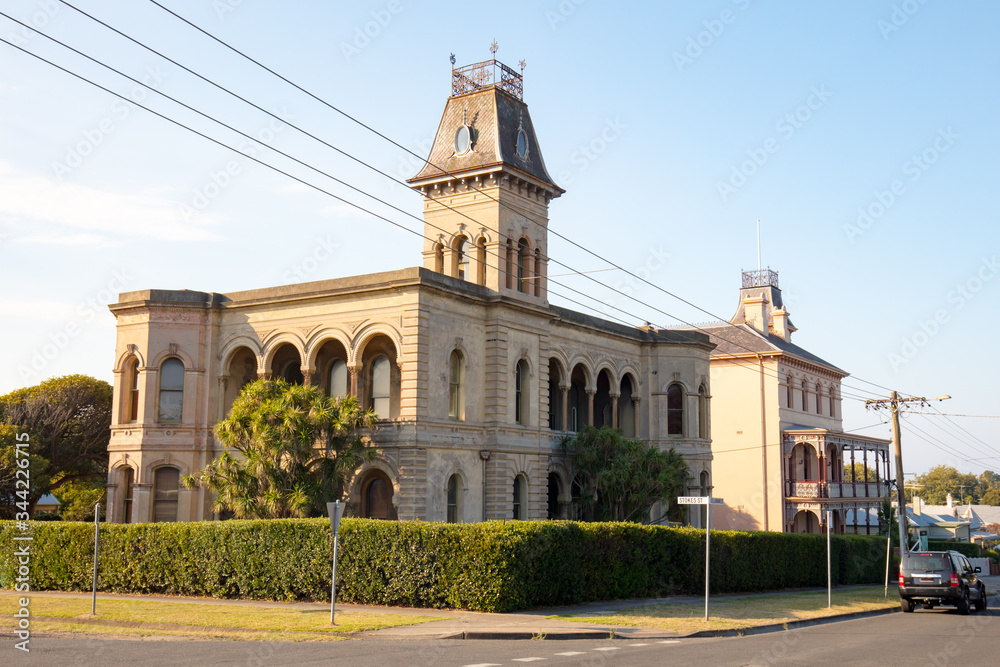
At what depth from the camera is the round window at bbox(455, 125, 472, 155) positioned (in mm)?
36781

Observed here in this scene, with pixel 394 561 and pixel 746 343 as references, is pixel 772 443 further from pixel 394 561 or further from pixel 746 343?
pixel 394 561

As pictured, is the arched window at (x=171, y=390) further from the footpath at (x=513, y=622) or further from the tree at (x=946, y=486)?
the tree at (x=946, y=486)

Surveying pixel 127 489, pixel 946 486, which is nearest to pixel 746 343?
pixel 127 489

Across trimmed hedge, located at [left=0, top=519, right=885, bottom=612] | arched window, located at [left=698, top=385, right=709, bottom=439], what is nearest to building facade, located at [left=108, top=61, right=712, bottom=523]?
arched window, located at [left=698, top=385, right=709, bottom=439]

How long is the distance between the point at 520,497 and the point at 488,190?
11.0m

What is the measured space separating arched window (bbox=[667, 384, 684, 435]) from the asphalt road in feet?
75.1

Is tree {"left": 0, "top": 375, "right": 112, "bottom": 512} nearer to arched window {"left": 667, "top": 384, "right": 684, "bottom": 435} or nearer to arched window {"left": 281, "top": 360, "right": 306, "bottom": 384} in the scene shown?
arched window {"left": 281, "top": 360, "right": 306, "bottom": 384}

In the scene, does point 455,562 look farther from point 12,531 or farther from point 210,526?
point 12,531

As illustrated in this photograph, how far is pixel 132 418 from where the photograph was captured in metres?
33.9

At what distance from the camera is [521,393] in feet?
113

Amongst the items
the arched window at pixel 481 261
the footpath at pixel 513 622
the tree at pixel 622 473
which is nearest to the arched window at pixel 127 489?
the footpath at pixel 513 622

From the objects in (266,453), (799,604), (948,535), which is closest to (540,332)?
(266,453)

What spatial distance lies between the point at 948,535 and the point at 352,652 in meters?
75.9

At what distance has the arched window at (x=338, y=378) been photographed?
33.6 metres
